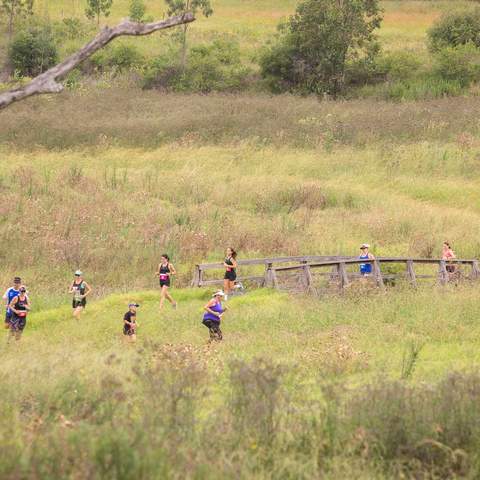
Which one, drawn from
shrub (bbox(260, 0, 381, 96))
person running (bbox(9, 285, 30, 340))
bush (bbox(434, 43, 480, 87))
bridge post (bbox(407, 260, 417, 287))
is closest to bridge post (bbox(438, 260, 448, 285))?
bridge post (bbox(407, 260, 417, 287))

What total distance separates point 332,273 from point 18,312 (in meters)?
9.86

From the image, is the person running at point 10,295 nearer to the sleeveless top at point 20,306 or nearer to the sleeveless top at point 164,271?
the sleeveless top at point 20,306

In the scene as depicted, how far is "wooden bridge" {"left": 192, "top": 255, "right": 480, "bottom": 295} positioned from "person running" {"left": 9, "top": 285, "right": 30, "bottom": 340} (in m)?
6.07

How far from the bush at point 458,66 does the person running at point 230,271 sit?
121 feet

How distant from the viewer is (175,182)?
123 ft

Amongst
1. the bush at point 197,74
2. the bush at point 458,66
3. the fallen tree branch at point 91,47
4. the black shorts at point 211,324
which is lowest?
the black shorts at point 211,324

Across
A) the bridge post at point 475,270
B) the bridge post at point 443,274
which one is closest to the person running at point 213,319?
the bridge post at point 443,274

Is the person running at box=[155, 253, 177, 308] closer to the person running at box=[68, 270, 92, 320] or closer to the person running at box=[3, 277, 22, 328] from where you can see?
the person running at box=[68, 270, 92, 320]

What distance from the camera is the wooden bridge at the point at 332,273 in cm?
A: 2364

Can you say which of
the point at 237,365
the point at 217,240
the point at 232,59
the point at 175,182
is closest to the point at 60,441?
the point at 237,365

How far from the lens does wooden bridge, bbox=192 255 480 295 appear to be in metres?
23.6

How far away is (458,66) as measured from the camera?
56.1 metres

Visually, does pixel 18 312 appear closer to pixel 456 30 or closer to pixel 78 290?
pixel 78 290

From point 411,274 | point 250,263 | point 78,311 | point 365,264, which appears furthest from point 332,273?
point 78,311
